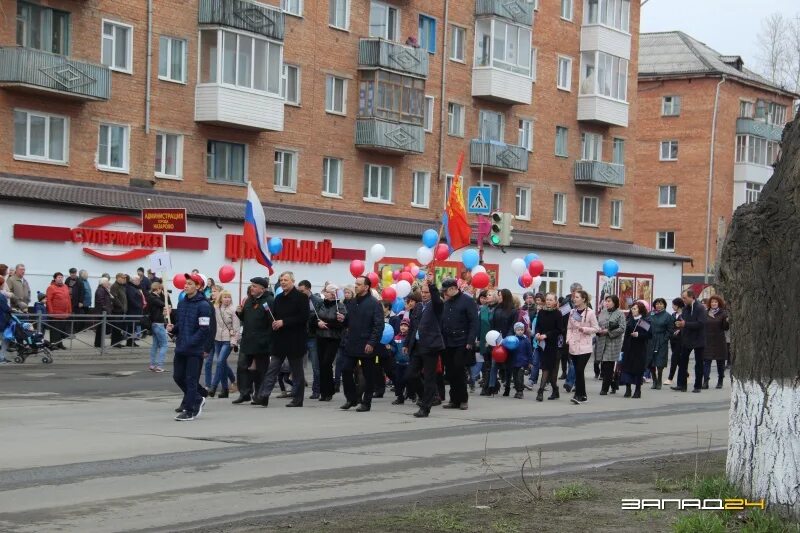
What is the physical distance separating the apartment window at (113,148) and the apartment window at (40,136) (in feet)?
4.39

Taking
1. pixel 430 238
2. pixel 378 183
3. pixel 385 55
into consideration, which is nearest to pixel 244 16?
pixel 385 55

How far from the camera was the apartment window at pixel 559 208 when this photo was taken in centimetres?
5653

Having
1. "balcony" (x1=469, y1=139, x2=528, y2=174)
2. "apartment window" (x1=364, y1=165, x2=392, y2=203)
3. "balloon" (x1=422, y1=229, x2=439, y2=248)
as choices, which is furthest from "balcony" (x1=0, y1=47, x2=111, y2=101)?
"balcony" (x1=469, y1=139, x2=528, y2=174)

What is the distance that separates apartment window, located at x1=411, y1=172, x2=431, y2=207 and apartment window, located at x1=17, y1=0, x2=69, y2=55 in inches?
665

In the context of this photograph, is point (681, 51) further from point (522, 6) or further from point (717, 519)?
point (717, 519)

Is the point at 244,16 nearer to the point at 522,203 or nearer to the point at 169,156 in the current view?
the point at 169,156

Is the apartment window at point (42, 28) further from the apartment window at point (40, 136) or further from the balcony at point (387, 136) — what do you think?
the balcony at point (387, 136)

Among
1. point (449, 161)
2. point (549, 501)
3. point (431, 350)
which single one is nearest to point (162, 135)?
point (449, 161)

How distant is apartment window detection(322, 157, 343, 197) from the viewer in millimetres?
45344

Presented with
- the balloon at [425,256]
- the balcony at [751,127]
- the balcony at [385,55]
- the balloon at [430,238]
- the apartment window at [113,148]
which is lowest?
the balloon at [425,256]

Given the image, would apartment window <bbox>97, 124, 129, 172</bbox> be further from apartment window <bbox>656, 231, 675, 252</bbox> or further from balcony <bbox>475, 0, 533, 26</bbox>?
apartment window <bbox>656, 231, 675, 252</bbox>

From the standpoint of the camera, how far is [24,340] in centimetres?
2491

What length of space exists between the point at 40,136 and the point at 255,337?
20.0 meters

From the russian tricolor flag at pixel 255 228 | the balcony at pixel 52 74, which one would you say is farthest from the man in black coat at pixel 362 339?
the balcony at pixel 52 74
